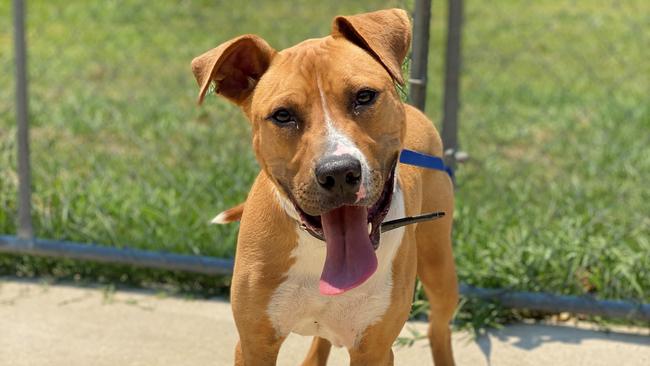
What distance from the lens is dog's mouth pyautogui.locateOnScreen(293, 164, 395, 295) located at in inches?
114

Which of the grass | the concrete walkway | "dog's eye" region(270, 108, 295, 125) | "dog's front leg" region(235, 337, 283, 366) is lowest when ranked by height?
the concrete walkway

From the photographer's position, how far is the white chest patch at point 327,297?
312cm

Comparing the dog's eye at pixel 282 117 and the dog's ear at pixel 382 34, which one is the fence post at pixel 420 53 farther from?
the dog's eye at pixel 282 117

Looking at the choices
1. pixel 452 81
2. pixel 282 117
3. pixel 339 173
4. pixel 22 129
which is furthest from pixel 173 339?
pixel 339 173

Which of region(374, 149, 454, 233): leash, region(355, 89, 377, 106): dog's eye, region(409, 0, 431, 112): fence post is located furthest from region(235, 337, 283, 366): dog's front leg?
region(409, 0, 431, 112): fence post

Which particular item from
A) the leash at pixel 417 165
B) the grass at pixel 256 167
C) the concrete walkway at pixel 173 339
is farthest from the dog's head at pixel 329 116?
the grass at pixel 256 167

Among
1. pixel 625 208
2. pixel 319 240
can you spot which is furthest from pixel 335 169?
pixel 625 208

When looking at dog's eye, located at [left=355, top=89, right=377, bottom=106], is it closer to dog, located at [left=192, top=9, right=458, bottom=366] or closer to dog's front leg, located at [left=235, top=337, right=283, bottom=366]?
dog, located at [left=192, top=9, right=458, bottom=366]

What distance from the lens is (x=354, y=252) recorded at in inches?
114

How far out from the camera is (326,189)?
2.75 m

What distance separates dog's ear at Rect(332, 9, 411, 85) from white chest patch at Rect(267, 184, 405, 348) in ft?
1.30

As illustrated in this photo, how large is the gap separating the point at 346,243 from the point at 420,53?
A: 1.59m

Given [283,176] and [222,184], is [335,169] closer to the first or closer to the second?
[283,176]

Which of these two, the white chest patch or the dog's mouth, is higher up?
the dog's mouth
